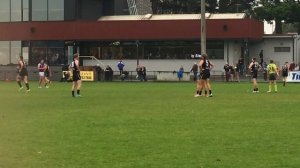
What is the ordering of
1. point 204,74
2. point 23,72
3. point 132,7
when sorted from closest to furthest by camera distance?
point 204,74, point 23,72, point 132,7

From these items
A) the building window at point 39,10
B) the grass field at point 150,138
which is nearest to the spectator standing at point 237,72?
the building window at point 39,10

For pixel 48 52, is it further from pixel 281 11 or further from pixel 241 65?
pixel 281 11

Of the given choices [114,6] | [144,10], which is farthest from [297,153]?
[144,10]

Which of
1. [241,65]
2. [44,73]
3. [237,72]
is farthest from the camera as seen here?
[241,65]

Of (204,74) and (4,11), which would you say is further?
(4,11)

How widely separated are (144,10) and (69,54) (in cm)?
1751

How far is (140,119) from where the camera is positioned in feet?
59.6

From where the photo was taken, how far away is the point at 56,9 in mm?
66250

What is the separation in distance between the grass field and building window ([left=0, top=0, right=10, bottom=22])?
47.9 metres

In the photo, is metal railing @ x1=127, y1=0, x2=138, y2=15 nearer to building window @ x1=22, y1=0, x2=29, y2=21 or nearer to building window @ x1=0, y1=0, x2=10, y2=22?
building window @ x1=22, y1=0, x2=29, y2=21

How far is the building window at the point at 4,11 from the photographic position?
67875 millimetres

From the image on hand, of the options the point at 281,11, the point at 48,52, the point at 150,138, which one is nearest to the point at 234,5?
the point at 281,11

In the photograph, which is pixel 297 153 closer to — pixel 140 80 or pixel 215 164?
pixel 215 164

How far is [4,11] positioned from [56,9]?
20.5ft
